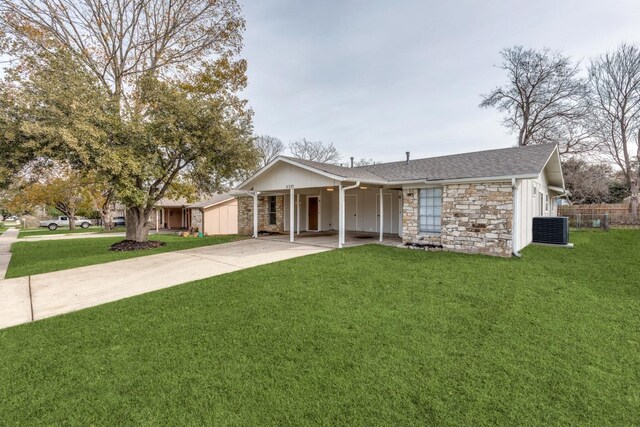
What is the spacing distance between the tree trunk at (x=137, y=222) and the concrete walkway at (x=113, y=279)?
3.29 m

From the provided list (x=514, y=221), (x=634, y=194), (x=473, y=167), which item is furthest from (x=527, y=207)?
(x=634, y=194)

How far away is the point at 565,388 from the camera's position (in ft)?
8.86

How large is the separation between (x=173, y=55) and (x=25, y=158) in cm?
817

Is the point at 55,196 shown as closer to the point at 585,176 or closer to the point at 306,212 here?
the point at 306,212

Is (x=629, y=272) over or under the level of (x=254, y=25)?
under

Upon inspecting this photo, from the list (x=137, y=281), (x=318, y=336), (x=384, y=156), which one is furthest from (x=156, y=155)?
(x=384, y=156)

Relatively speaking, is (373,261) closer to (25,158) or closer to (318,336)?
(318,336)

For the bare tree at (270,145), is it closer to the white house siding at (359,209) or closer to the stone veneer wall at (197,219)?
the stone veneer wall at (197,219)

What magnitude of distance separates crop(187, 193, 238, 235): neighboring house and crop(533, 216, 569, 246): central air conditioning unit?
17.2 m

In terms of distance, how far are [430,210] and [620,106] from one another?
21.9m

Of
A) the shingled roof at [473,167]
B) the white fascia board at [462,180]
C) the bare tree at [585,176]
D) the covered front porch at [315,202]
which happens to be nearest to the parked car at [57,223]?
the covered front porch at [315,202]

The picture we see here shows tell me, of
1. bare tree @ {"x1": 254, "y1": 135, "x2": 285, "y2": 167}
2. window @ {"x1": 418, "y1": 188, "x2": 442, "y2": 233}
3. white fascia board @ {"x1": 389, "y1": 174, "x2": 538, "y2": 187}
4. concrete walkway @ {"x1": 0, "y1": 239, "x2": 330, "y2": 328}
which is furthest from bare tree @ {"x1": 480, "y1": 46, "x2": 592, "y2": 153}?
bare tree @ {"x1": 254, "y1": 135, "x2": 285, "y2": 167}

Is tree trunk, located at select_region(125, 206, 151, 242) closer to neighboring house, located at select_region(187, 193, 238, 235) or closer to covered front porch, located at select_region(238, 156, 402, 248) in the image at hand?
covered front porch, located at select_region(238, 156, 402, 248)

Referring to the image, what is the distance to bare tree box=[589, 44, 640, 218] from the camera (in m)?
19.9
